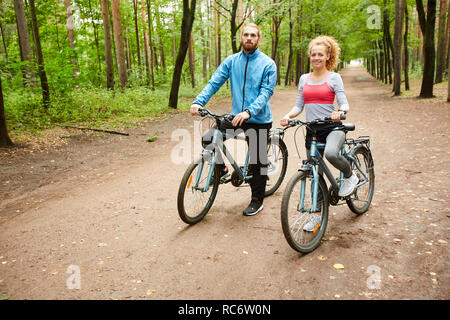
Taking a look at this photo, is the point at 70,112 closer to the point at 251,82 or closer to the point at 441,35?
the point at 251,82

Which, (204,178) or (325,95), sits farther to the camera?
(204,178)

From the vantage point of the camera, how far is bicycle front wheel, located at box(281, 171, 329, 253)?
3.13 m

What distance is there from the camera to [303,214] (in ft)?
11.1

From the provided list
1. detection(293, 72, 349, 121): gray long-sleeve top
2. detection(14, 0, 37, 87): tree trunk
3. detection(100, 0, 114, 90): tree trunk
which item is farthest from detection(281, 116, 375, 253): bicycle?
detection(100, 0, 114, 90): tree trunk

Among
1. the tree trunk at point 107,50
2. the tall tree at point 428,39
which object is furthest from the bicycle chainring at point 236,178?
the tall tree at point 428,39

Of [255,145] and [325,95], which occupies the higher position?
[325,95]

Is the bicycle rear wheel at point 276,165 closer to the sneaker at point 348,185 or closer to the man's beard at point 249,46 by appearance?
the sneaker at point 348,185

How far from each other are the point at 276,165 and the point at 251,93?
159cm

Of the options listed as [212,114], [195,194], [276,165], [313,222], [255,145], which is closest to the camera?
[313,222]

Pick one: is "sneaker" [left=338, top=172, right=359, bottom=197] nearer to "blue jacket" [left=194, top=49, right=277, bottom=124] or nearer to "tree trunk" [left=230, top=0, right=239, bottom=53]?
"blue jacket" [left=194, top=49, right=277, bottom=124]

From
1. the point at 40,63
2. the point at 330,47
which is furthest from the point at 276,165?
the point at 40,63
